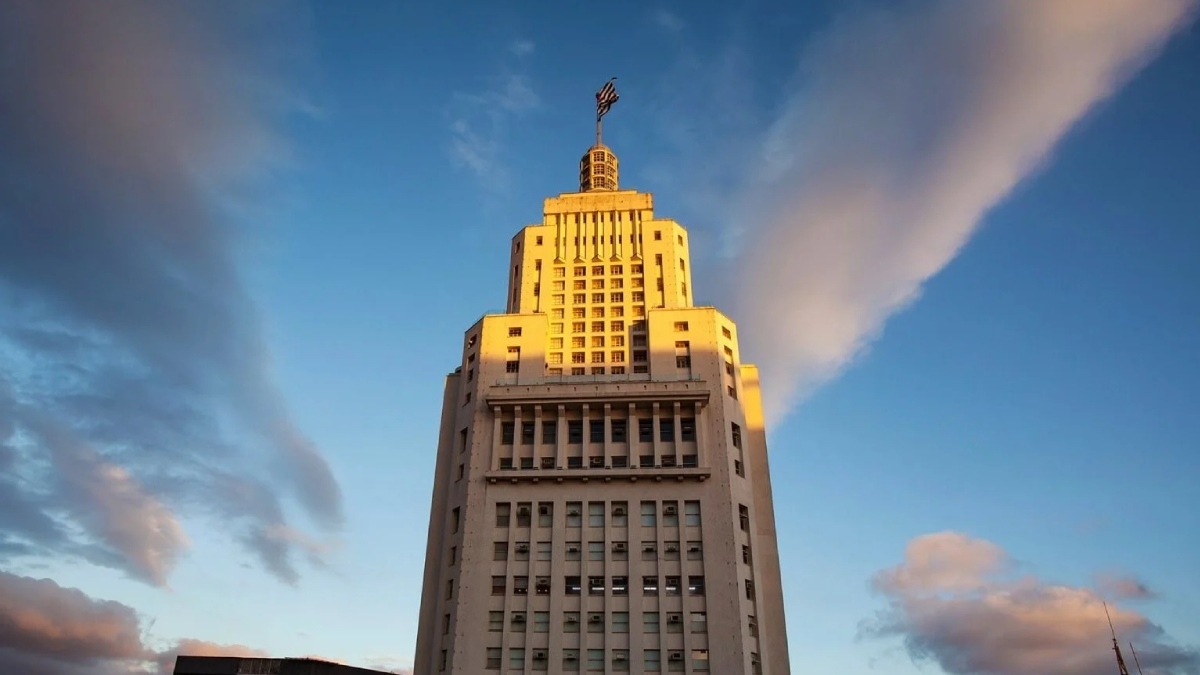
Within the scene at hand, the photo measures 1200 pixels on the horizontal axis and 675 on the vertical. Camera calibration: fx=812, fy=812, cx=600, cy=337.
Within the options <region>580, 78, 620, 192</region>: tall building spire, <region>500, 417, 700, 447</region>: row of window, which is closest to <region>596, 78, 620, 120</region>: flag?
<region>580, 78, 620, 192</region>: tall building spire

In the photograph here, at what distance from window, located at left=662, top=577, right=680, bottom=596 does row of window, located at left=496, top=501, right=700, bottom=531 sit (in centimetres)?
451

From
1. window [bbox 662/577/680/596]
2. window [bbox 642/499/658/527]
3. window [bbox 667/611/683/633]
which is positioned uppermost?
window [bbox 642/499/658/527]

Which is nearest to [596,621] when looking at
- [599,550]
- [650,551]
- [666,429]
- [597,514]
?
[599,550]

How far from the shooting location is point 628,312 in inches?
3255

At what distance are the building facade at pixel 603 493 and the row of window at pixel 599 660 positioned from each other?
111mm

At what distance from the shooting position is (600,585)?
64.9 m

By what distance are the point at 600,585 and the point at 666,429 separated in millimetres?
14693

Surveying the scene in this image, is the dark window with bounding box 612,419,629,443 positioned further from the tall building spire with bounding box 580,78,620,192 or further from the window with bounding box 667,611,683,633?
the tall building spire with bounding box 580,78,620,192

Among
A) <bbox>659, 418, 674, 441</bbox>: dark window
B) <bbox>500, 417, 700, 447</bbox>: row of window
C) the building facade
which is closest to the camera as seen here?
the building facade

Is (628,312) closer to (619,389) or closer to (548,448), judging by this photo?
(619,389)

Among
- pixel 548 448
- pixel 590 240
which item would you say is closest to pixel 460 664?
pixel 548 448

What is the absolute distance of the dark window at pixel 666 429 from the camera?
7112 cm

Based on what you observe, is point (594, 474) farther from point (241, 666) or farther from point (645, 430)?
point (241, 666)

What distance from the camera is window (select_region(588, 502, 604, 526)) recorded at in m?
67.5
